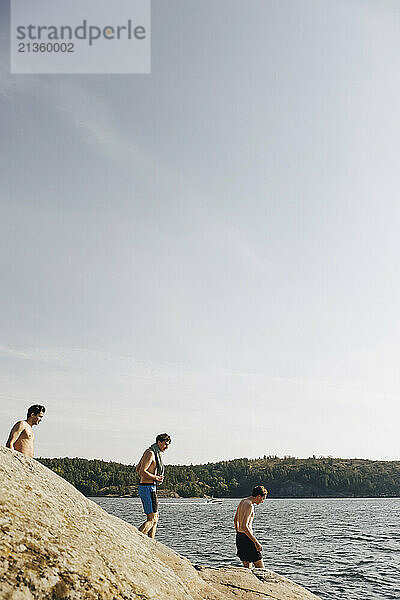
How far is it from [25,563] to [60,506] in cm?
164

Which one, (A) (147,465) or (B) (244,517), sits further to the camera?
(B) (244,517)

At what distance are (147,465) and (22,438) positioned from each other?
112 inches

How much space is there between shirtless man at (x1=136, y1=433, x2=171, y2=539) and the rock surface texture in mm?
2376

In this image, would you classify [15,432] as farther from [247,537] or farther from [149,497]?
[247,537]

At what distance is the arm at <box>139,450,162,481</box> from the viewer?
11797mm

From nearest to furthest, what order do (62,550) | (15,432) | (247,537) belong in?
(62,550) → (15,432) → (247,537)

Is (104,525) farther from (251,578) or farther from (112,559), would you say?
(251,578)

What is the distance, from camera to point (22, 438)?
1047 centimetres

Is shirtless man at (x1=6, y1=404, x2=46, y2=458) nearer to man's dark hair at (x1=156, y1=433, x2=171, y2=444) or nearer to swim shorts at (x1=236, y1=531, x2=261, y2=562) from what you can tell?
man's dark hair at (x1=156, y1=433, x2=171, y2=444)

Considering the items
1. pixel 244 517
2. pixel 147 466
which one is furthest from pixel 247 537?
pixel 147 466

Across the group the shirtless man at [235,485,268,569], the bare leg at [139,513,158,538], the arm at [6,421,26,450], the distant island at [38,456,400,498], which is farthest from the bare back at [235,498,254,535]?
the distant island at [38,456,400,498]

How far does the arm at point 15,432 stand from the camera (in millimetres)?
10209

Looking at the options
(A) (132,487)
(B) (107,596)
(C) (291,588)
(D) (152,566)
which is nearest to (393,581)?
(C) (291,588)

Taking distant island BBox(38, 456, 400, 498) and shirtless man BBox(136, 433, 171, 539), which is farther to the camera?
distant island BBox(38, 456, 400, 498)
